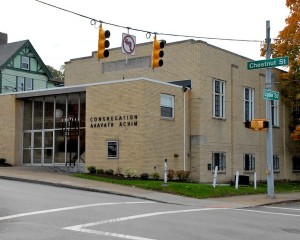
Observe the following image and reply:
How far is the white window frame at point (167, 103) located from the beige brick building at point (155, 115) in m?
0.07

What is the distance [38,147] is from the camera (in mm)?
29406

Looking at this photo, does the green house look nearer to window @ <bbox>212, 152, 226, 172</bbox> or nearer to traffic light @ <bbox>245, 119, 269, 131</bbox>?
window @ <bbox>212, 152, 226, 172</bbox>

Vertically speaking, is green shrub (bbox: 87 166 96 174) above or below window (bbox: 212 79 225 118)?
below

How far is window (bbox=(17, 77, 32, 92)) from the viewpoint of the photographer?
5166cm

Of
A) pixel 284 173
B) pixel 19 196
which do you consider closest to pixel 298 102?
pixel 284 173

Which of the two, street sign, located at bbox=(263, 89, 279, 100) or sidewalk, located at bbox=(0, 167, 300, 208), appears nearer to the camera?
sidewalk, located at bbox=(0, 167, 300, 208)

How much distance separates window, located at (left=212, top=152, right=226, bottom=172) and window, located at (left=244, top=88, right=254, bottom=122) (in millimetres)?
3837

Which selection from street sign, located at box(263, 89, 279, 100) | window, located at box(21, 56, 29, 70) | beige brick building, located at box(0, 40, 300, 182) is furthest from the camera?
window, located at box(21, 56, 29, 70)

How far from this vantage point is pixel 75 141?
27688mm

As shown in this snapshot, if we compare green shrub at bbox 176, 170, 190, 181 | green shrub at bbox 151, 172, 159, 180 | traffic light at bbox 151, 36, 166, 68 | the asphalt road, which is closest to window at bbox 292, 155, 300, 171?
green shrub at bbox 176, 170, 190, 181

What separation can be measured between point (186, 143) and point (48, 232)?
58.3 ft

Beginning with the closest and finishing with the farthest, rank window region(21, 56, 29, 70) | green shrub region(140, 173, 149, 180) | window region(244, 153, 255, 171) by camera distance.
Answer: green shrub region(140, 173, 149, 180)
window region(244, 153, 255, 171)
window region(21, 56, 29, 70)

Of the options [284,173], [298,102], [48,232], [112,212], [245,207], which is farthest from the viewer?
[284,173]

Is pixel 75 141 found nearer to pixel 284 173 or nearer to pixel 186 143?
pixel 186 143
